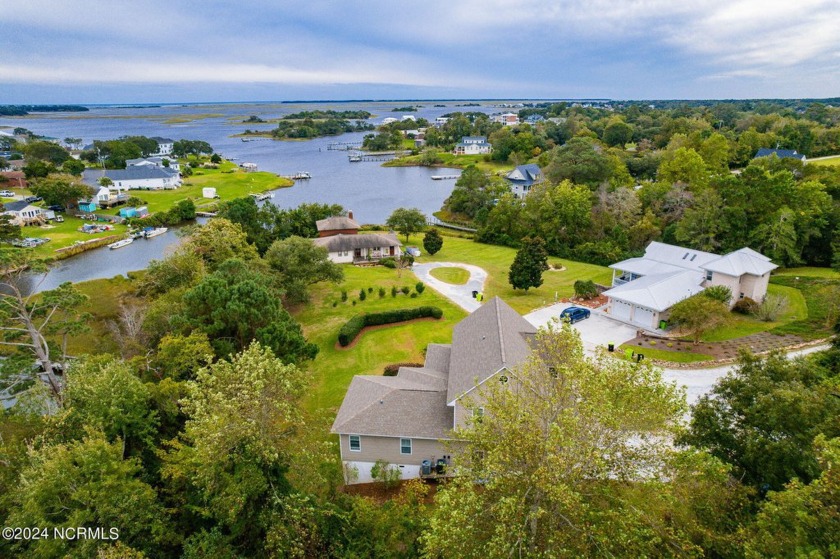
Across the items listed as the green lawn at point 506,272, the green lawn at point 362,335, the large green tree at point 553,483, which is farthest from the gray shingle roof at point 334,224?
the large green tree at point 553,483

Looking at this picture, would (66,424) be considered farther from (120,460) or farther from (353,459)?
(353,459)

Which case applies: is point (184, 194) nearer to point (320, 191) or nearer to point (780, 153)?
point (320, 191)

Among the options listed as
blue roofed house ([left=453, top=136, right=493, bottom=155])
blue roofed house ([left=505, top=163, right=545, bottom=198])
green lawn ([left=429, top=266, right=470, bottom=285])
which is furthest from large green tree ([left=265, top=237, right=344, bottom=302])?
blue roofed house ([left=453, top=136, right=493, bottom=155])

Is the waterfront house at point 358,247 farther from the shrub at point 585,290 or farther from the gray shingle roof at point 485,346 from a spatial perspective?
the gray shingle roof at point 485,346

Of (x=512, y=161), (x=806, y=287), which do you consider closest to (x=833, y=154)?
(x=512, y=161)

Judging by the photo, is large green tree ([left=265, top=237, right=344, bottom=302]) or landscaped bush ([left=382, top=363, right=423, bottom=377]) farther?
large green tree ([left=265, top=237, right=344, bottom=302])

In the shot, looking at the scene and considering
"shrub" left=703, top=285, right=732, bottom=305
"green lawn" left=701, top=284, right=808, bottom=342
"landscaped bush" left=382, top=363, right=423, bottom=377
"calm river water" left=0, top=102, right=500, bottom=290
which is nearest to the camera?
"landscaped bush" left=382, top=363, right=423, bottom=377

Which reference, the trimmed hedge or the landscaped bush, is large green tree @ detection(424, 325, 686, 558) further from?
the trimmed hedge
